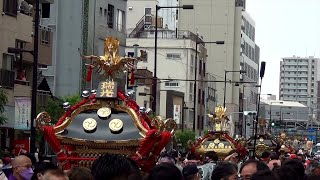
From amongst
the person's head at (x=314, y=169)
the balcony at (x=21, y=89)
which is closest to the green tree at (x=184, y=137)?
the balcony at (x=21, y=89)

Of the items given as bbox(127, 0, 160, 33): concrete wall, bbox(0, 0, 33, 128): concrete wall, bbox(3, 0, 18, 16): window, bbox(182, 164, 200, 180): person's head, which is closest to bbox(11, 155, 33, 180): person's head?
bbox(182, 164, 200, 180): person's head

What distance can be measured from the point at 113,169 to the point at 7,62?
32.7 metres

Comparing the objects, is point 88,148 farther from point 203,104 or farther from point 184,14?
point 184,14

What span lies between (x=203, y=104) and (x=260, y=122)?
3603cm

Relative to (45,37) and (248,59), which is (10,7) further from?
(248,59)

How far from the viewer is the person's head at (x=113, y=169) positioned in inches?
359

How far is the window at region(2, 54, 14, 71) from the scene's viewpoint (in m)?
41.0

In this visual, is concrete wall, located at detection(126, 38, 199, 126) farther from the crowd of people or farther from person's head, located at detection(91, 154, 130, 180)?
person's head, located at detection(91, 154, 130, 180)

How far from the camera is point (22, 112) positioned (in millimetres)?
30812

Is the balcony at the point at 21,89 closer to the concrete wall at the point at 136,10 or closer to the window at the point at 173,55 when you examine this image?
the window at the point at 173,55

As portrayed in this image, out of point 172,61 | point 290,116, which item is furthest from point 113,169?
point 290,116

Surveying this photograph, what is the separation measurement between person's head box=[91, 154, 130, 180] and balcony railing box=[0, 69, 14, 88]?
30.4 metres

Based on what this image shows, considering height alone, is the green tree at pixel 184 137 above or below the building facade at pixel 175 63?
below

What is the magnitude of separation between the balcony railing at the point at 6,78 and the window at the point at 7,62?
680mm
